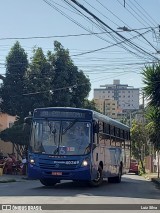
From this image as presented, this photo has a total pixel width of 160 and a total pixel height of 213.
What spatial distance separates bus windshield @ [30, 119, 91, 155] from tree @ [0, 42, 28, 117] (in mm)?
16637

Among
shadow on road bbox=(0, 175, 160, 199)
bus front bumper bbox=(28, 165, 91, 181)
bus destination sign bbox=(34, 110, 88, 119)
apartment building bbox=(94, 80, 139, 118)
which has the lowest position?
shadow on road bbox=(0, 175, 160, 199)

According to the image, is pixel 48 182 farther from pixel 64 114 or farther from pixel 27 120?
pixel 64 114

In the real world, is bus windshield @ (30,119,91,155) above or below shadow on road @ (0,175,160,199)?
above

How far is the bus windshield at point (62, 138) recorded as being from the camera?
55.9 ft

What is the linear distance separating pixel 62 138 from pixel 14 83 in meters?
18.0

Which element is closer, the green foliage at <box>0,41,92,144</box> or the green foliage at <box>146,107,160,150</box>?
the green foliage at <box>146,107,160,150</box>

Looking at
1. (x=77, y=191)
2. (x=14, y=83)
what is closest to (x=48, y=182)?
(x=77, y=191)

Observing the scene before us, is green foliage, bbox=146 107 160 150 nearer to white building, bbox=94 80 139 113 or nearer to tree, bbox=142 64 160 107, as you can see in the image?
tree, bbox=142 64 160 107

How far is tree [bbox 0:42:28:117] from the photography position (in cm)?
3403

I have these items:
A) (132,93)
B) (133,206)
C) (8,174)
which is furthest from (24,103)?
(132,93)

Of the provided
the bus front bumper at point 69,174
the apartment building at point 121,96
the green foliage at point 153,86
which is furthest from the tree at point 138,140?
the apartment building at point 121,96

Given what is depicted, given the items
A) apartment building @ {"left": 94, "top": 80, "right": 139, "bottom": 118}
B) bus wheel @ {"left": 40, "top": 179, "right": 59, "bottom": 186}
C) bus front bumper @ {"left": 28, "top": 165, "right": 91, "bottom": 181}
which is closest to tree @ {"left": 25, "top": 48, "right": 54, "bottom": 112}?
bus wheel @ {"left": 40, "top": 179, "right": 59, "bottom": 186}

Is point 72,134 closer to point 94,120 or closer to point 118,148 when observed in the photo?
point 94,120

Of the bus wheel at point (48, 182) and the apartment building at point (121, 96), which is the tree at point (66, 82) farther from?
the apartment building at point (121, 96)
